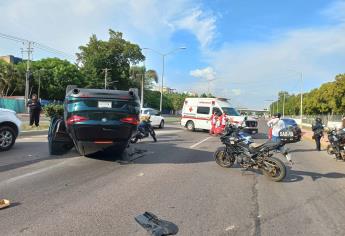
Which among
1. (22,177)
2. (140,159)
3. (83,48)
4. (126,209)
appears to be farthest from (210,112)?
(83,48)


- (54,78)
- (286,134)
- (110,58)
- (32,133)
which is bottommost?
(32,133)

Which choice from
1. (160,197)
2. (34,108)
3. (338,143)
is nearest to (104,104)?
(160,197)

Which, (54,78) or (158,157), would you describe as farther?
(54,78)

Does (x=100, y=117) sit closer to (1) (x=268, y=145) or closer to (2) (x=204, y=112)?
(1) (x=268, y=145)

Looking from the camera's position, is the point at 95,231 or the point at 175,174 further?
the point at 175,174

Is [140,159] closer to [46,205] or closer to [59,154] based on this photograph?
[59,154]

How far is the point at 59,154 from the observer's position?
11.9m

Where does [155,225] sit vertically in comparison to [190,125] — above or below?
below

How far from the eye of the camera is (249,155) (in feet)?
32.3

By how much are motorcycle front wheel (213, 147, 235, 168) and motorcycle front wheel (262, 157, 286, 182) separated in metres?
1.42

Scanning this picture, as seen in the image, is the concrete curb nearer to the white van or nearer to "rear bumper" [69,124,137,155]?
"rear bumper" [69,124,137,155]

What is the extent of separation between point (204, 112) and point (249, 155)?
1776 cm

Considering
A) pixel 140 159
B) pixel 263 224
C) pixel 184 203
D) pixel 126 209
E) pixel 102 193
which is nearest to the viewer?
pixel 263 224

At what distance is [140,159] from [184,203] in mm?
5265
